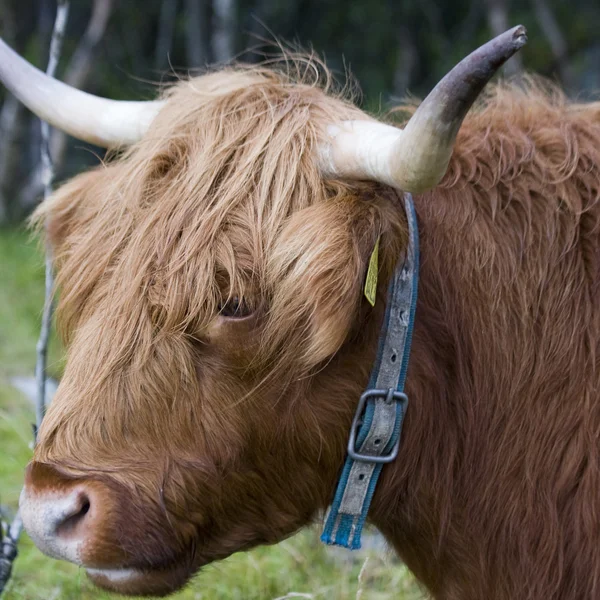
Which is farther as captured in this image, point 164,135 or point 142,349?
point 164,135

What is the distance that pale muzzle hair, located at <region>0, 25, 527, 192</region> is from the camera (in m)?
1.62

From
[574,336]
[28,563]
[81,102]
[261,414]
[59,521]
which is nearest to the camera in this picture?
[59,521]

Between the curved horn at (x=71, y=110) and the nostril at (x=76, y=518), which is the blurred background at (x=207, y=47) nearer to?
the curved horn at (x=71, y=110)

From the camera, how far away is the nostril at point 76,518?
6.28ft

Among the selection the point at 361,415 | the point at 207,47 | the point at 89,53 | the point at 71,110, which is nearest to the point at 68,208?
the point at 71,110

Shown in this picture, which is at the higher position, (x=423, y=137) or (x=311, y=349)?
(x=423, y=137)

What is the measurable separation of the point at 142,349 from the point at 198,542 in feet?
1.81

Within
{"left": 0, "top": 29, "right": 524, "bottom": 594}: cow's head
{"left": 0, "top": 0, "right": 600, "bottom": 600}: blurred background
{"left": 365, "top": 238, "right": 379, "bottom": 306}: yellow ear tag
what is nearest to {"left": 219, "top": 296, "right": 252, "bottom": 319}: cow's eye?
{"left": 0, "top": 29, "right": 524, "bottom": 594}: cow's head

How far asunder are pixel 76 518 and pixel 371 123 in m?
1.22

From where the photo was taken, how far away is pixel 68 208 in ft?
8.39

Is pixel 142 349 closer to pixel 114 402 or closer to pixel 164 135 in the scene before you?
pixel 114 402

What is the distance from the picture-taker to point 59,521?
1911mm

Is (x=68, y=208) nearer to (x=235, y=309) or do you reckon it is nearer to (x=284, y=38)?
(x=235, y=309)

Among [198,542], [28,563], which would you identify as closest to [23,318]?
[28,563]
